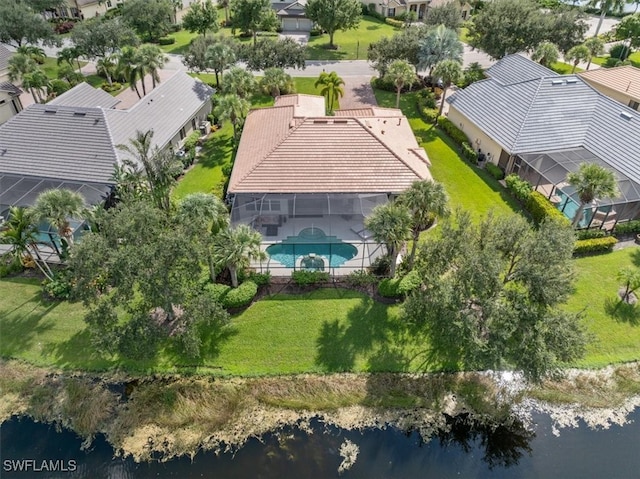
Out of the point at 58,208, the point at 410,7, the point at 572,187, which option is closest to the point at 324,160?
the point at 58,208

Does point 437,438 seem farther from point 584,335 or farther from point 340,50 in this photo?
point 340,50

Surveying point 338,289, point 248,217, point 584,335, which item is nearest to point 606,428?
point 584,335

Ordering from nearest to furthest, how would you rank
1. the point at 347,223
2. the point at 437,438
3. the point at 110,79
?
the point at 437,438 → the point at 347,223 → the point at 110,79

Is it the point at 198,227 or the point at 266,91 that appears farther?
the point at 266,91

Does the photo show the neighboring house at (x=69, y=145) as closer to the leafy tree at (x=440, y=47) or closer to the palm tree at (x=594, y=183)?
the leafy tree at (x=440, y=47)

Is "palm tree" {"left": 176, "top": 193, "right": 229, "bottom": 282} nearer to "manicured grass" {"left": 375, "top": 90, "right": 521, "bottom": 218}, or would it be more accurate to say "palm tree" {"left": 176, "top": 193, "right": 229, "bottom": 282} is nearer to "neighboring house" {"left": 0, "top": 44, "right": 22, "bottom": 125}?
"manicured grass" {"left": 375, "top": 90, "right": 521, "bottom": 218}

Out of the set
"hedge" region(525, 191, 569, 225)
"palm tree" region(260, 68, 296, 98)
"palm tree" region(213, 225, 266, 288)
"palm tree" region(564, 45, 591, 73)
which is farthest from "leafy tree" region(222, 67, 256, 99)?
"palm tree" region(564, 45, 591, 73)

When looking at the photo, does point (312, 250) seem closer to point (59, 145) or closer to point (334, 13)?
point (59, 145)
